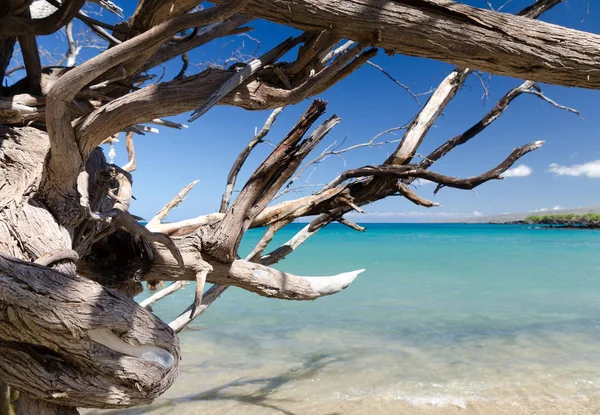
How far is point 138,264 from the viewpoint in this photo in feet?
6.86

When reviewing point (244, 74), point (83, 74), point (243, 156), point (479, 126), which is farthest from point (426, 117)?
point (83, 74)

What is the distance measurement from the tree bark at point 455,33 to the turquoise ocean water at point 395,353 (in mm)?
3239

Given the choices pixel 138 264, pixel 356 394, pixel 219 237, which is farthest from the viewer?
pixel 356 394

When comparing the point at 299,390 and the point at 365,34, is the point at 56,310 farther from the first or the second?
the point at 299,390

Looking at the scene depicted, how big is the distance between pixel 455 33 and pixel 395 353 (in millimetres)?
5027

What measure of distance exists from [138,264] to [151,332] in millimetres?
780

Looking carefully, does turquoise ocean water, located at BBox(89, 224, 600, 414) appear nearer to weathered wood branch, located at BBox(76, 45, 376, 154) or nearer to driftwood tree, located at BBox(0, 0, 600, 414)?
driftwood tree, located at BBox(0, 0, 600, 414)

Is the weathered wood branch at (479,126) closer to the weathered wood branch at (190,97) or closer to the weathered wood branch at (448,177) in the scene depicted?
the weathered wood branch at (448,177)

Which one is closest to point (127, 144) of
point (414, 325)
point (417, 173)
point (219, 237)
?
point (219, 237)

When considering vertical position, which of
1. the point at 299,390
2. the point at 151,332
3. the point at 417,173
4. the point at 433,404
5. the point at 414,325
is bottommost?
the point at 414,325

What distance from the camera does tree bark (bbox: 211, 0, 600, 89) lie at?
1.26 meters

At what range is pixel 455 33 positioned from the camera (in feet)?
4.31

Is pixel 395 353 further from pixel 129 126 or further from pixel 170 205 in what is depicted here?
pixel 129 126

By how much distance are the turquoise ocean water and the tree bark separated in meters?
3.24
